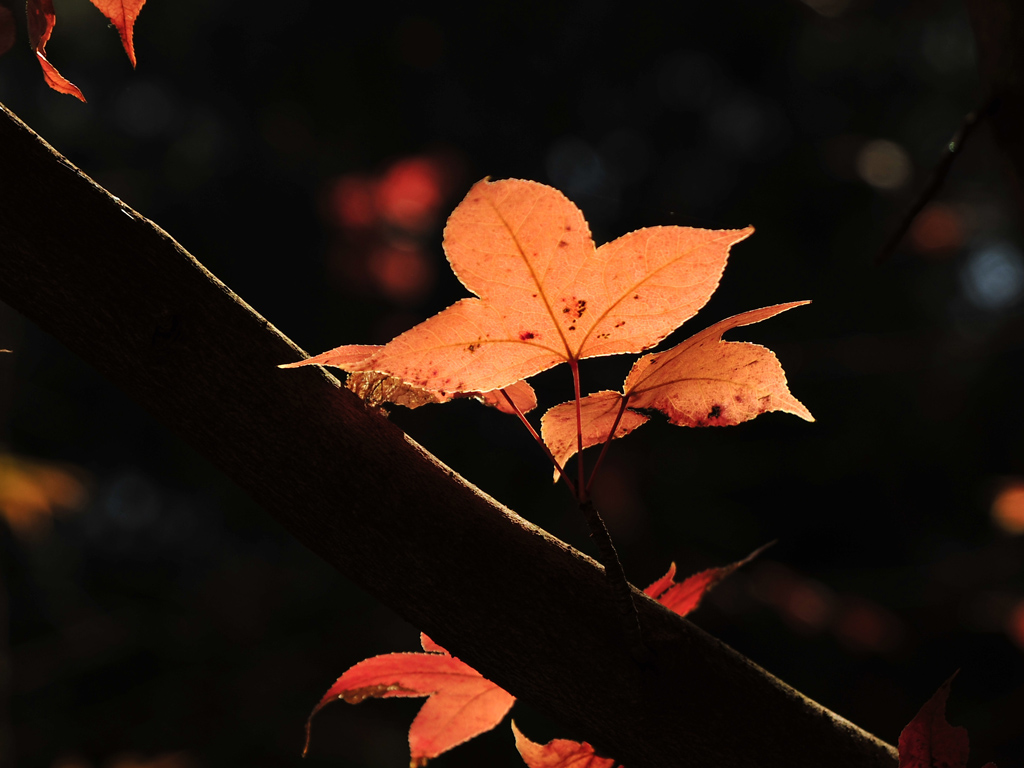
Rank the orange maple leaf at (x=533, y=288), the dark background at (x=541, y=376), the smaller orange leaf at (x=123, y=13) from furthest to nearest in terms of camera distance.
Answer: the dark background at (x=541, y=376)
the smaller orange leaf at (x=123, y=13)
the orange maple leaf at (x=533, y=288)

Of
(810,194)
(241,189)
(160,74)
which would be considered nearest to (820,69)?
(810,194)

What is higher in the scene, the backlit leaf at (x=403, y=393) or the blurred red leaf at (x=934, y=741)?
the backlit leaf at (x=403, y=393)

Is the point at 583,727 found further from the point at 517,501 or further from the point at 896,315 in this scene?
the point at 896,315

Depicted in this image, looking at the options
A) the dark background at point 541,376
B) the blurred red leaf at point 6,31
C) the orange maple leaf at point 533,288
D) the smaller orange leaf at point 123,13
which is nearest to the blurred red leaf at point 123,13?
the smaller orange leaf at point 123,13

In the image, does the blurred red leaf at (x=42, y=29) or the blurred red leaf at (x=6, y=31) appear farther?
the blurred red leaf at (x=6, y=31)

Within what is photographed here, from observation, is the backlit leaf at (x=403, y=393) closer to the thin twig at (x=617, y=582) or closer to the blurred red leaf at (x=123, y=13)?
the thin twig at (x=617, y=582)

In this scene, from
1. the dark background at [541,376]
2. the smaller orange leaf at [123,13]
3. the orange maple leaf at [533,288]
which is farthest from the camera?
the dark background at [541,376]

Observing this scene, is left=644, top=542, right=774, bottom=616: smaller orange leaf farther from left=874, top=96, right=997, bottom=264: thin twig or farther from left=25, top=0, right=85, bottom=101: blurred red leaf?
left=25, top=0, right=85, bottom=101: blurred red leaf
